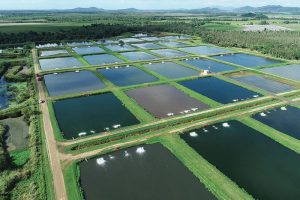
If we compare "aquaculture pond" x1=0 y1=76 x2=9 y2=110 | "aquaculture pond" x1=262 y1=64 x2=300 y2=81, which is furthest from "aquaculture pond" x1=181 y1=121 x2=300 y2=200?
"aquaculture pond" x1=262 y1=64 x2=300 y2=81

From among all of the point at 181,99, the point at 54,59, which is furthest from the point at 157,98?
the point at 54,59

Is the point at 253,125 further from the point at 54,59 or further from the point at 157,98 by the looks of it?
the point at 54,59

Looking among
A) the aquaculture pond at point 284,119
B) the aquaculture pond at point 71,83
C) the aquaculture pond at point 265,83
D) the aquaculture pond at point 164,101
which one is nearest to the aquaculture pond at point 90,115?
the aquaculture pond at point 164,101

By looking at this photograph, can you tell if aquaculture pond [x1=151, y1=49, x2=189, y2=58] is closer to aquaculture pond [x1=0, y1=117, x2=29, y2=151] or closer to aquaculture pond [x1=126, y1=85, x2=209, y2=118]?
aquaculture pond [x1=126, y1=85, x2=209, y2=118]

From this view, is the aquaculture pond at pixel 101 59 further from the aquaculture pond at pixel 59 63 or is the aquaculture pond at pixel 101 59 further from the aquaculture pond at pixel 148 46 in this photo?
the aquaculture pond at pixel 148 46

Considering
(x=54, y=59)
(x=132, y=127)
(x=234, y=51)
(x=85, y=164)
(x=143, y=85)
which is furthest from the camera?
(x=234, y=51)
